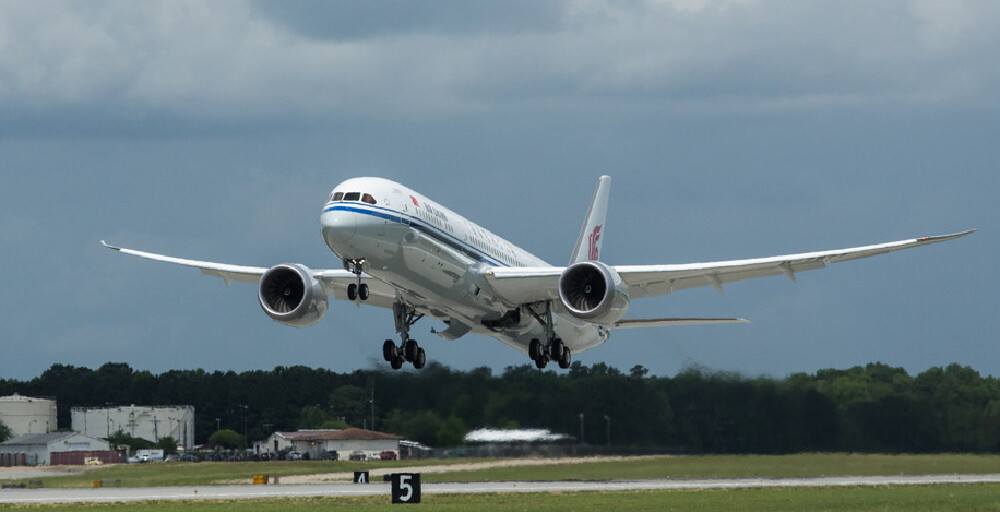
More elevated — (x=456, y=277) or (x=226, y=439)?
(x=456, y=277)

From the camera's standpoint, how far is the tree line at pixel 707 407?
64.4 m

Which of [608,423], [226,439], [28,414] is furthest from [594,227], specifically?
Answer: [28,414]

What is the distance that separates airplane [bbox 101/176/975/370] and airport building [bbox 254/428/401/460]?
37.9 ft

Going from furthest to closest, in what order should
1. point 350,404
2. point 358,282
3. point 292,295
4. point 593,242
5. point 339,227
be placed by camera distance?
point 350,404, point 593,242, point 292,295, point 358,282, point 339,227

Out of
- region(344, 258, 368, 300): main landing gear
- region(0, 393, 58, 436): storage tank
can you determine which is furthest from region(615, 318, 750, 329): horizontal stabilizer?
region(0, 393, 58, 436): storage tank

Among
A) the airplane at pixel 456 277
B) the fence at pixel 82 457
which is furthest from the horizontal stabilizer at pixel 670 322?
the fence at pixel 82 457

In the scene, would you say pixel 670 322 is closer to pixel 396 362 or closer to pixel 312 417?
pixel 396 362

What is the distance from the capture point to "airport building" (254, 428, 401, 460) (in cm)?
7819

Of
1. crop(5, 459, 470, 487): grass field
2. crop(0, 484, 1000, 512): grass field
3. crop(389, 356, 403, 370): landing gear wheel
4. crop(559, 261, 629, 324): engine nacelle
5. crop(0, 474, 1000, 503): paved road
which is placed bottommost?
crop(0, 484, 1000, 512): grass field

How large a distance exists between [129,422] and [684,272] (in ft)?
292

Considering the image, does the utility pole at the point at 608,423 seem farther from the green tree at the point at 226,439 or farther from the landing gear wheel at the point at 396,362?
the green tree at the point at 226,439

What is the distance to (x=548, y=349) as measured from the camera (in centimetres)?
5891

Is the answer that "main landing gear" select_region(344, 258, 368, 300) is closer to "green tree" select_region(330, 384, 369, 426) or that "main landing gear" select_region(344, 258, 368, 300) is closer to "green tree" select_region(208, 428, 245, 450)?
"green tree" select_region(330, 384, 369, 426)

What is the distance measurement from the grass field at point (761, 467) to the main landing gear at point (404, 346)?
7.82 metres
